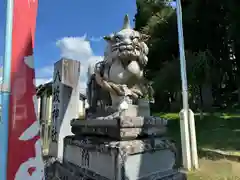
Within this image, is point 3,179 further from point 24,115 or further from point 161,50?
point 161,50

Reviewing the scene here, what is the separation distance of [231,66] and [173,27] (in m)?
3.16

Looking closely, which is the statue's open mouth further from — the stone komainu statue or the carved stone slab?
the carved stone slab

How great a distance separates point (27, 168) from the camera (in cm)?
167

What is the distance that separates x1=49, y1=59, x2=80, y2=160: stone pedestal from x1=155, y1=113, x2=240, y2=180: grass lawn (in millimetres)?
2436

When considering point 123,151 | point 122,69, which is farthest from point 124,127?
point 122,69

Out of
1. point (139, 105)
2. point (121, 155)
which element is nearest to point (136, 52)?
point (139, 105)

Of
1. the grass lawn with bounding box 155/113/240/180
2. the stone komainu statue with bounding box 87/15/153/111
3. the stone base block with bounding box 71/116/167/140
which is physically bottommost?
the grass lawn with bounding box 155/113/240/180

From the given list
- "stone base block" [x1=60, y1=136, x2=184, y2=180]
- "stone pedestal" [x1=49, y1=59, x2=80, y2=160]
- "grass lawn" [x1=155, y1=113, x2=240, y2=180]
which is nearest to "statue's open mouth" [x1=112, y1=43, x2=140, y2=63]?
"stone base block" [x1=60, y1=136, x2=184, y2=180]

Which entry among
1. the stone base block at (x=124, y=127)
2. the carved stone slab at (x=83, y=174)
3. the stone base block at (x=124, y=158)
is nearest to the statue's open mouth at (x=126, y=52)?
the stone base block at (x=124, y=127)

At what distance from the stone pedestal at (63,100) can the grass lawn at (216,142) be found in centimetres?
244

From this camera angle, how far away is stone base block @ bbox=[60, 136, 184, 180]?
254 cm

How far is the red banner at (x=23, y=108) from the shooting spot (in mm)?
1627

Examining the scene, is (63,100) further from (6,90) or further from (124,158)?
(6,90)

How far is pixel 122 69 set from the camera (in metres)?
3.27
